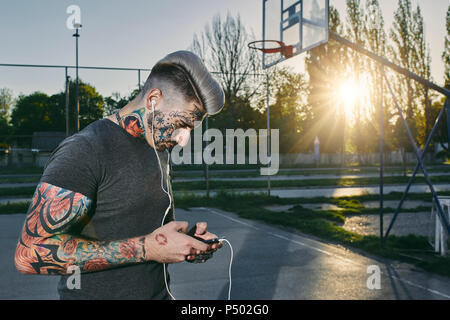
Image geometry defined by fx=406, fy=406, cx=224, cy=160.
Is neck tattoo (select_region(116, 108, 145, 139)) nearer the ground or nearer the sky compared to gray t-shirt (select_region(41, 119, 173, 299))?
nearer the sky

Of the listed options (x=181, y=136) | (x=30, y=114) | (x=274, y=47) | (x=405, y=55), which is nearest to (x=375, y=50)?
(x=405, y=55)

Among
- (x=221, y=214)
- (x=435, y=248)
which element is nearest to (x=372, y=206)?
(x=221, y=214)

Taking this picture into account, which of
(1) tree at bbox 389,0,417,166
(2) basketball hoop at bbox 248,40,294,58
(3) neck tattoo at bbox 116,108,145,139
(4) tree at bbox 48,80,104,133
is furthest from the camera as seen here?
(1) tree at bbox 389,0,417,166

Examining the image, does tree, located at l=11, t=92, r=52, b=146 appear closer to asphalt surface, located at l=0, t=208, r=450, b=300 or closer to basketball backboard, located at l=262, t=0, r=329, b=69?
basketball backboard, located at l=262, t=0, r=329, b=69

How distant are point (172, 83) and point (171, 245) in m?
0.62

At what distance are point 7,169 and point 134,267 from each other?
30.5 metres

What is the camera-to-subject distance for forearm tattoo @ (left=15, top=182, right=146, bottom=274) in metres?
1.25

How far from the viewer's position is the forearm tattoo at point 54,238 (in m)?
1.25

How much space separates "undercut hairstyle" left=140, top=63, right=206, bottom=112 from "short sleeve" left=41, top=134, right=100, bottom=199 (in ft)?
1.21

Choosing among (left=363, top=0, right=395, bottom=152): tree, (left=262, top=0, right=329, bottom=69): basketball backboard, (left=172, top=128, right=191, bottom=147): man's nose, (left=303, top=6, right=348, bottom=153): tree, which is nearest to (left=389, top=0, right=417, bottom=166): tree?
(left=363, top=0, right=395, bottom=152): tree

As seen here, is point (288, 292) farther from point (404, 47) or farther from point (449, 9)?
point (449, 9)

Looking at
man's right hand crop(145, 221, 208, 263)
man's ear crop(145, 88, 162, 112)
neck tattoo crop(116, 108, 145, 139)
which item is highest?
man's ear crop(145, 88, 162, 112)

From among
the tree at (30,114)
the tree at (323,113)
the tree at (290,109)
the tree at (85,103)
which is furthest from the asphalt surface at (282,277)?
the tree at (290,109)

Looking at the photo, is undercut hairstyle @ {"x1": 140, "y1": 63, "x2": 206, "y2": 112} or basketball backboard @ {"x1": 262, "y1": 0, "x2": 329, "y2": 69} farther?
basketball backboard @ {"x1": 262, "y1": 0, "x2": 329, "y2": 69}
